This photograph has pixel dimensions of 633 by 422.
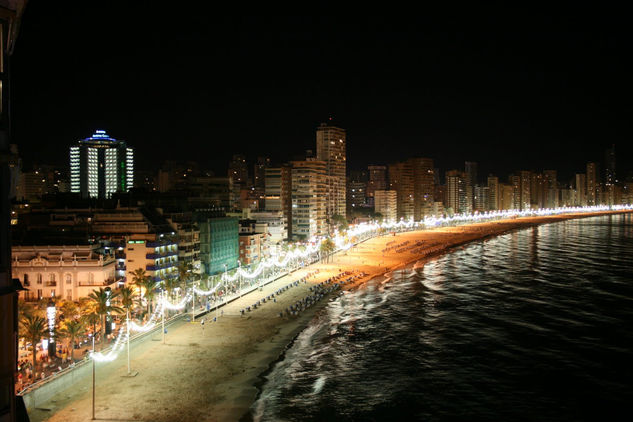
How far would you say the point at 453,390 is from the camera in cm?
3525

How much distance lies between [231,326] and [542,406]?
87.6 ft

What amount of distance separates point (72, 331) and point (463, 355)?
98.0 feet

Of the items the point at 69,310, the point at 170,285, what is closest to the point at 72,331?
the point at 69,310

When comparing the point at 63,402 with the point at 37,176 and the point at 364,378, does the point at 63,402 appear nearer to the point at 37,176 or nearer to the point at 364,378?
the point at 364,378

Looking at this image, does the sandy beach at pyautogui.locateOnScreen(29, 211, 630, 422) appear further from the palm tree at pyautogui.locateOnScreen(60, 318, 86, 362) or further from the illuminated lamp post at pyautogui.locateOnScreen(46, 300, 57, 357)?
the illuminated lamp post at pyautogui.locateOnScreen(46, 300, 57, 357)

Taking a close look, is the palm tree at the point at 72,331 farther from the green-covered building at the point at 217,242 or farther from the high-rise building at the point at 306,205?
the high-rise building at the point at 306,205

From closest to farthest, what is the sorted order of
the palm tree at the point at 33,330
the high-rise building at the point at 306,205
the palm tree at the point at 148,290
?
the palm tree at the point at 33,330 < the palm tree at the point at 148,290 < the high-rise building at the point at 306,205

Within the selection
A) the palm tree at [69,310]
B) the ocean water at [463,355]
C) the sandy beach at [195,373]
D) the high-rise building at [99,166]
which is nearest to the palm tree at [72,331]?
the palm tree at [69,310]

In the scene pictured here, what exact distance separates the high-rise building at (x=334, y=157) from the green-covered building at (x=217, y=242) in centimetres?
8542

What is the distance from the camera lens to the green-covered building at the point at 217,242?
228ft

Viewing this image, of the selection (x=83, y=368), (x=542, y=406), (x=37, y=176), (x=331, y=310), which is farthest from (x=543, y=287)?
(x=37, y=176)

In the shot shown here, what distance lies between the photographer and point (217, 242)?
237 feet

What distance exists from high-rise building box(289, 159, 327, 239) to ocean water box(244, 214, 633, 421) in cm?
5711

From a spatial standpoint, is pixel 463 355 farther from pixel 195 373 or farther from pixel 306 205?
pixel 306 205
